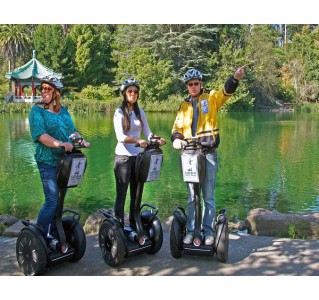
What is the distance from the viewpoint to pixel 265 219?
5.50 meters

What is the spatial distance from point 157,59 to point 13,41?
14301mm

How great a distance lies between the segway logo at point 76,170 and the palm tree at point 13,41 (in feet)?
141

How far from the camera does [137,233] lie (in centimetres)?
411

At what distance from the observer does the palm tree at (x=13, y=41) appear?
4347 centimetres

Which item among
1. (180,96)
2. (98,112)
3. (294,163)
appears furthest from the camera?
(180,96)

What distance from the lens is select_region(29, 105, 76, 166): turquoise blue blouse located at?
3.72 meters

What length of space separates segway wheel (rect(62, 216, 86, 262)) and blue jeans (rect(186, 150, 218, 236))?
986 millimetres

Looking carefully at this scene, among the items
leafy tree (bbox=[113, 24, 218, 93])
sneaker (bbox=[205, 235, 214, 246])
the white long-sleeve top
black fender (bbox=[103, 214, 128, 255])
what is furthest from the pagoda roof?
sneaker (bbox=[205, 235, 214, 246])

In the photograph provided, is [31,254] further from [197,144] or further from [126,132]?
[197,144]

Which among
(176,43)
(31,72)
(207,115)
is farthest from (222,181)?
(176,43)
